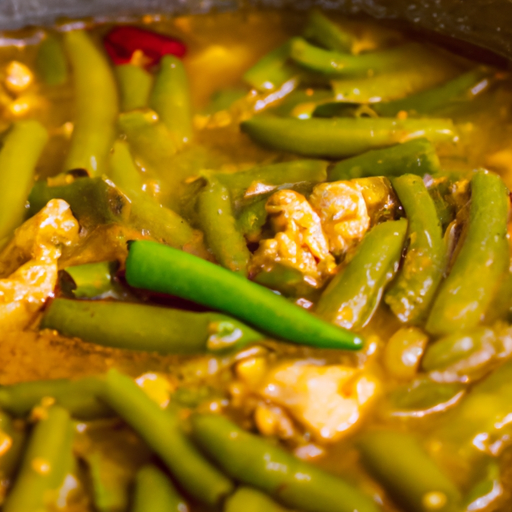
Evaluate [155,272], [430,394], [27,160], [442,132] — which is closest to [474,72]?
[442,132]

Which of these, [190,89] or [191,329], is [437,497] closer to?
[191,329]

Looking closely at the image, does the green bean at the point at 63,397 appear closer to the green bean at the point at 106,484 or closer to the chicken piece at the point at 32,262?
the green bean at the point at 106,484

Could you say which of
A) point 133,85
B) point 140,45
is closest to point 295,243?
point 133,85

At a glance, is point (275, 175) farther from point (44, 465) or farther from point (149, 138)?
point (44, 465)

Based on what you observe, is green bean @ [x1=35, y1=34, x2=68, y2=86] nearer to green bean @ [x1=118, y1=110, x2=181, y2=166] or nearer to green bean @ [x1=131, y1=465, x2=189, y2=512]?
green bean @ [x1=118, y1=110, x2=181, y2=166]

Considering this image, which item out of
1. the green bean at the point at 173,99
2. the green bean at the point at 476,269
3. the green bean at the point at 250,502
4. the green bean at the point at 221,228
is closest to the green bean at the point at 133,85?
the green bean at the point at 173,99

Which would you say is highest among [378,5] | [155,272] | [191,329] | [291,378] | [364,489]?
[378,5]
